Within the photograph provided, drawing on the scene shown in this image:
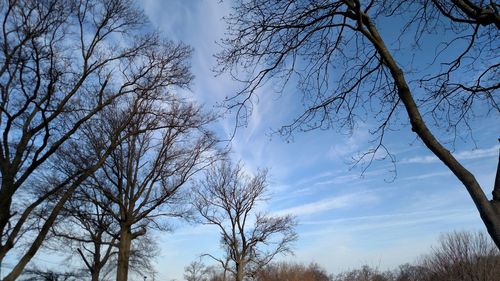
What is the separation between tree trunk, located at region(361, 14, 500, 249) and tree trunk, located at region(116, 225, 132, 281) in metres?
16.5

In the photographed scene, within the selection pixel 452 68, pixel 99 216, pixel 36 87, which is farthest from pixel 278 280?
pixel 452 68

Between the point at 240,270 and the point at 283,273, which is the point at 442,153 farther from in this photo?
the point at 283,273

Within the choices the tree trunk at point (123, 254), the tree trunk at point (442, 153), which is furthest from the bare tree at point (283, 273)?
the tree trunk at point (442, 153)

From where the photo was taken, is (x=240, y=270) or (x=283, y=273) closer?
(x=240, y=270)

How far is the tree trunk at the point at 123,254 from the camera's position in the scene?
1850 centimetres

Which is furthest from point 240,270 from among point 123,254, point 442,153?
point 442,153

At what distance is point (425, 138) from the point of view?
4891mm

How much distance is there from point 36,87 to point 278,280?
33.9 meters

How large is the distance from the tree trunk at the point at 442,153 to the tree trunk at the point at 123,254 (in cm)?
1646

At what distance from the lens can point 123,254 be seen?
18.9 metres

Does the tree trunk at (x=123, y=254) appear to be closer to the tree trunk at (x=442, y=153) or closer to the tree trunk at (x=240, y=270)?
the tree trunk at (x=240, y=270)

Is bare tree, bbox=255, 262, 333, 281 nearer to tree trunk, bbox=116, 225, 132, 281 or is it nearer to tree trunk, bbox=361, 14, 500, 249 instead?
tree trunk, bbox=116, 225, 132, 281

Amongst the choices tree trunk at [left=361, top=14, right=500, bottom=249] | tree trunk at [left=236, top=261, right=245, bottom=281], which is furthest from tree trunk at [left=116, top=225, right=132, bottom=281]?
tree trunk at [left=361, top=14, right=500, bottom=249]

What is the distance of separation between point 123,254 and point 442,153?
56.2ft
